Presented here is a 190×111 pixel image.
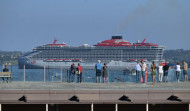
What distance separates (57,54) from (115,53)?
1554cm

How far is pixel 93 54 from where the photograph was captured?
147m

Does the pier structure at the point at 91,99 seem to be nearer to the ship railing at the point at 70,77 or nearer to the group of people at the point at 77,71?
the group of people at the point at 77,71

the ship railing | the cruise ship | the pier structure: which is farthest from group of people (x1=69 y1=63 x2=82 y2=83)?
the cruise ship

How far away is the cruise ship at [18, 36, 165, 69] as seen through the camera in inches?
5669

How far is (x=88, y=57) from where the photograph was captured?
145875mm

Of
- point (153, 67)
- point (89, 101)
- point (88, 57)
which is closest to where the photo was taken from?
point (89, 101)
